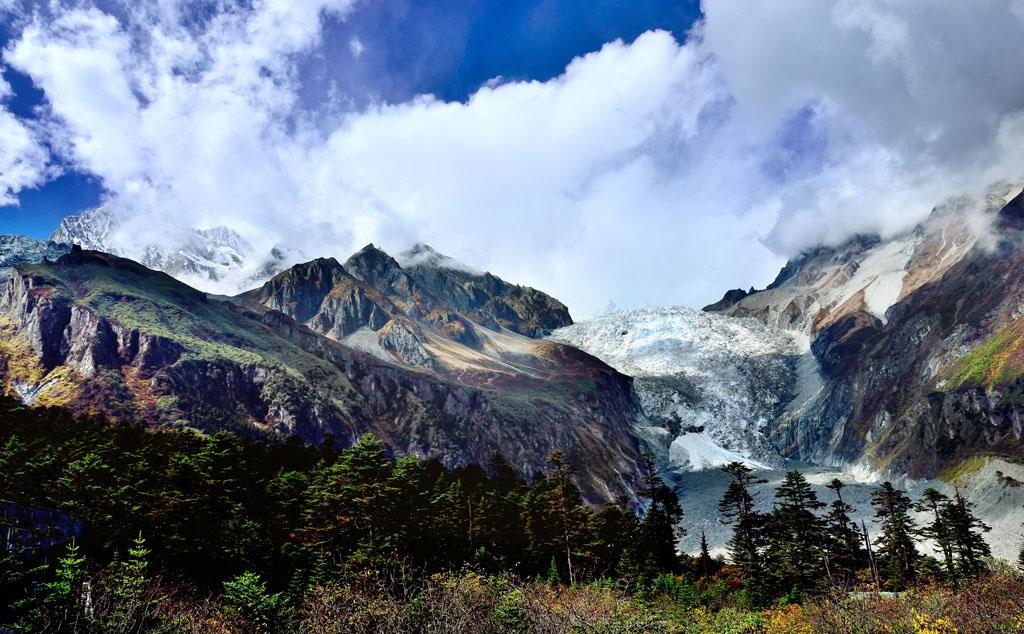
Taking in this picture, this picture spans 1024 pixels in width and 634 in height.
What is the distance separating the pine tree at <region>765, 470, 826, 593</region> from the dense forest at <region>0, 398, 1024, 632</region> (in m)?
0.21

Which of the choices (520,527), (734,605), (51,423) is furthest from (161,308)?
(734,605)

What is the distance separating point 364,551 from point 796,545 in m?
41.7

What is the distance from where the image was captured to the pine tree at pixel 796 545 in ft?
199

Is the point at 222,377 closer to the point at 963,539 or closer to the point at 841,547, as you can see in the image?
the point at 841,547

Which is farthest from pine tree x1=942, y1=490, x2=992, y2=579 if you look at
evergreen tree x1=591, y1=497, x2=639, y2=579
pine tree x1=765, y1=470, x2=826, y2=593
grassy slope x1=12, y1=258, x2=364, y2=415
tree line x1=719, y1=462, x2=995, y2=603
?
grassy slope x1=12, y1=258, x2=364, y2=415

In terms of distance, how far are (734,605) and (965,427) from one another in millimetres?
144971

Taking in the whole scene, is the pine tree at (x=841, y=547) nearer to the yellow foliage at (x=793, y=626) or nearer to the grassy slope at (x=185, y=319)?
the yellow foliage at (x=793, y=626)

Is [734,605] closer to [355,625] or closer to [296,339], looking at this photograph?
[355,625]

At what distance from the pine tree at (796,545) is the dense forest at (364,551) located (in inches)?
8.2

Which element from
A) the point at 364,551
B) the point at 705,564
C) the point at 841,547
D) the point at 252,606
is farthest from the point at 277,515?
the point at 841,547

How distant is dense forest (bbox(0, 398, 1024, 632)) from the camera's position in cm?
2892

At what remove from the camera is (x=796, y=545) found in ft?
203

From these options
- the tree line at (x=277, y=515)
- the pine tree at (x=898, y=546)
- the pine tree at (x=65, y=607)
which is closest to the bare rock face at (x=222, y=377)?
the tree line at (x=277, y=515)

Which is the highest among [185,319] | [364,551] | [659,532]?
[185,319]
